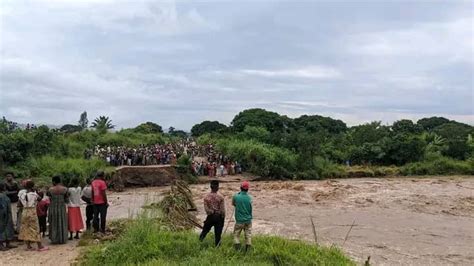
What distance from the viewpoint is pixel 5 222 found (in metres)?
10.7

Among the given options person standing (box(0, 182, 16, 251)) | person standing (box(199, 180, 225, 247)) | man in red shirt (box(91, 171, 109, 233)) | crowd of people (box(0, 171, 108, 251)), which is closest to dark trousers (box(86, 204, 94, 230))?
crowd of people (box(0, 171, 108, 251))

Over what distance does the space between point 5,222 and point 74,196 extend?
1.52 metres

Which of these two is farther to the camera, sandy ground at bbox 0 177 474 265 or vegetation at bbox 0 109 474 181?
vegetation at bbox 0 109 474 181

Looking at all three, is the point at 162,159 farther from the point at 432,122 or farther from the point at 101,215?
the point at 432,122

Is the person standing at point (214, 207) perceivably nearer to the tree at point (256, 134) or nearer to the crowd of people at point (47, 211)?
the crowd of people at point (47, 211)

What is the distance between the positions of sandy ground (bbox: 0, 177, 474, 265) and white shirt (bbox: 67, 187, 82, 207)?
0.87m

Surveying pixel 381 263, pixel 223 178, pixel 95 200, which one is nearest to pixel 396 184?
pixel 223 178

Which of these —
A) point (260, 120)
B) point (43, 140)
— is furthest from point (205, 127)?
point (43, 140)

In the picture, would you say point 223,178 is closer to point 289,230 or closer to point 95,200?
point 289,230

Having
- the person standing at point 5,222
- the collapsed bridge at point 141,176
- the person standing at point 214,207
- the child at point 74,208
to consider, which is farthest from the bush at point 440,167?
the person standing at point 5,222

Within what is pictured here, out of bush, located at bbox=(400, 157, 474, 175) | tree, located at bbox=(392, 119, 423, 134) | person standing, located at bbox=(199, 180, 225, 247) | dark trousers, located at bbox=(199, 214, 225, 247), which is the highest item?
tree, located at bbox=(392, 119, 423, 134)

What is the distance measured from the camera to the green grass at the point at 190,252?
30.8 feet

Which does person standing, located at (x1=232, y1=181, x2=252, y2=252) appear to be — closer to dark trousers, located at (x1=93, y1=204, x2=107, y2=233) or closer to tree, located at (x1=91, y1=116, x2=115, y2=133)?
dark trousers, located at (x1=93, y1=204, x2=107, y2=233)

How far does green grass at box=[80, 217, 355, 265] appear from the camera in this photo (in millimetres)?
9375
